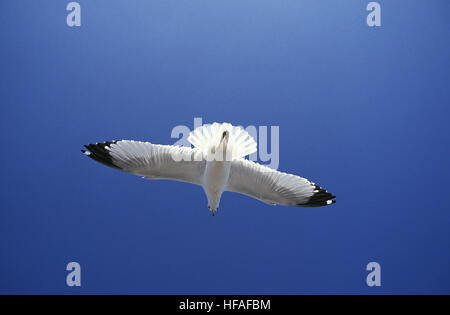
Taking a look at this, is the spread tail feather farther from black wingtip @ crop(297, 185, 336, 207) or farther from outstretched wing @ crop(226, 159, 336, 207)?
black wingtip @ crop(297, 185, 336, 207)

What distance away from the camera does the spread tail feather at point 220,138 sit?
6.24 ft

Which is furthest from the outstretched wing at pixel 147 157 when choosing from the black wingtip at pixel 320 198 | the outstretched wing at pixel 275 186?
the black wingtip at pixel 320 198

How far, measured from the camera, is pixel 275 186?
6.77 feet

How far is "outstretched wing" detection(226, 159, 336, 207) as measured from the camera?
2008mm

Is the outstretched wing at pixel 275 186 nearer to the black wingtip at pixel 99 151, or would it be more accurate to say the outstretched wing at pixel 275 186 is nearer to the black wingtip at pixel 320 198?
the black wingtip at pixel 320 198

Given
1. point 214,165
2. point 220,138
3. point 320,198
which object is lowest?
point 320,198

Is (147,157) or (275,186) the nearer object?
(147,157)

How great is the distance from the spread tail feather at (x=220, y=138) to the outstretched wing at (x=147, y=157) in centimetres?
6

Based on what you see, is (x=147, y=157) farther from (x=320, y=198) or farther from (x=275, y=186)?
(x=320, y=198)

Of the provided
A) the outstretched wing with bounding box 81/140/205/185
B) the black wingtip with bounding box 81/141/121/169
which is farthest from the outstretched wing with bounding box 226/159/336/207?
the black wingtip with bounding box 81/141/121/169

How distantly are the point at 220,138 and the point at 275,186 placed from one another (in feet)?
1.29

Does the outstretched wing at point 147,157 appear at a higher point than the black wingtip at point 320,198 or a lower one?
higher

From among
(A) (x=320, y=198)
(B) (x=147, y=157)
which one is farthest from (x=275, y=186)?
(B) (x=147, y=157)
